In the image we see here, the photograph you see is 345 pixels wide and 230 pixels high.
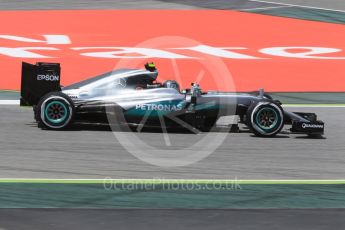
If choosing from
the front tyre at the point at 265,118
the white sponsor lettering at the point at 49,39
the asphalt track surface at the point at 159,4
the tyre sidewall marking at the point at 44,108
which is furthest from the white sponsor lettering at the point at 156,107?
the asphalt track surface at the point at 159,4

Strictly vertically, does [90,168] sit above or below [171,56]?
below

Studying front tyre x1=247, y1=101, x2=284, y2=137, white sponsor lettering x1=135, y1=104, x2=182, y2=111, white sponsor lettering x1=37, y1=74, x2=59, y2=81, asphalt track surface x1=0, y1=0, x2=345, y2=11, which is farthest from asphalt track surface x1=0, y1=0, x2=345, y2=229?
asphalt track surface x1=0, y1=0, x2=345, y2=11

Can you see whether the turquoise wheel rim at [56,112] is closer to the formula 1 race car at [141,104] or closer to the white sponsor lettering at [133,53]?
the formula 1 race car at [141,104]

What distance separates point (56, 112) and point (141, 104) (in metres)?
1.44

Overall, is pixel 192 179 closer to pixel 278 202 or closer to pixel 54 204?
pixel 278 202

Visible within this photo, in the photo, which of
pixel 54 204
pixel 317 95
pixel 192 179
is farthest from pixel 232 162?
pixel 317 95

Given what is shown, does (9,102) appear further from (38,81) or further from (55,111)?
(55,111)

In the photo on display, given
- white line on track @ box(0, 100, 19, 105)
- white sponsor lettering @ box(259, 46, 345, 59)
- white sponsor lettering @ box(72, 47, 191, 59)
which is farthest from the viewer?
white sponsor lettering @ box(259, 46, 345, 59)

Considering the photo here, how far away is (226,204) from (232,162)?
2.79 m

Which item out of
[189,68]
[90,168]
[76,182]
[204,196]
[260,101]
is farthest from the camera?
[189,68]

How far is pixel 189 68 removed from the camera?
22234mm

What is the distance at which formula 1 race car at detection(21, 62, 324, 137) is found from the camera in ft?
47.9

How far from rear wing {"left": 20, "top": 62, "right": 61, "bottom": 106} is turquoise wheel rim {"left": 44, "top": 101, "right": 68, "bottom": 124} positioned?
517 millimetres

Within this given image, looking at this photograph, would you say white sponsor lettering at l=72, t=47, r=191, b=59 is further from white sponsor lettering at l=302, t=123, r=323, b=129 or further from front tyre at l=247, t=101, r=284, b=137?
white sponsor lettering at l=302, t=123, r=323, b=129
